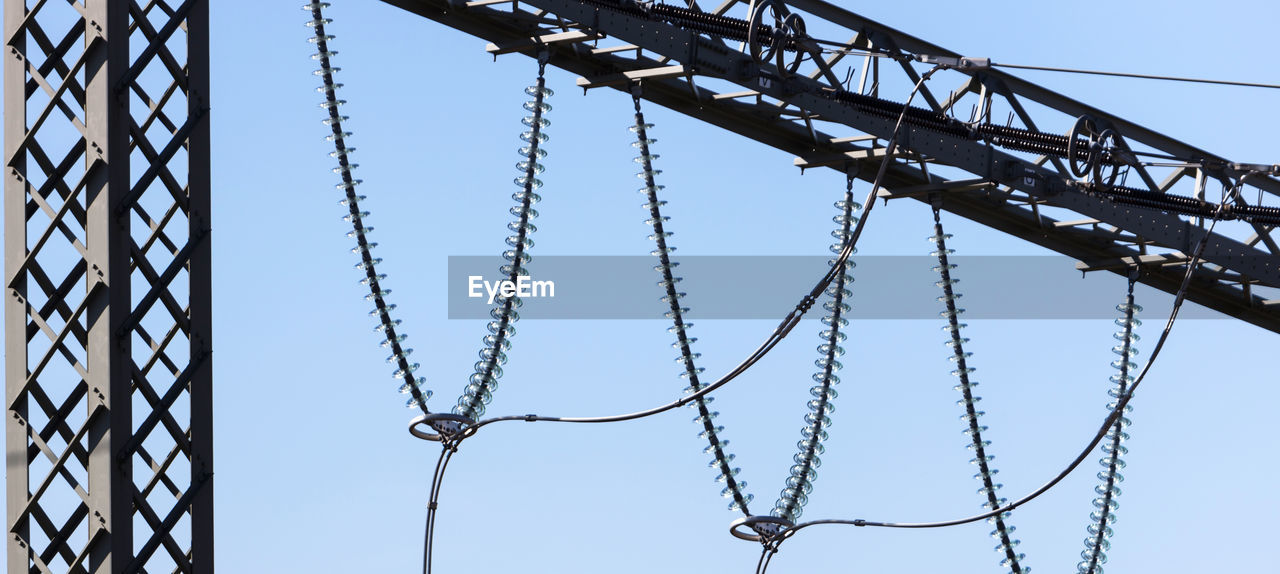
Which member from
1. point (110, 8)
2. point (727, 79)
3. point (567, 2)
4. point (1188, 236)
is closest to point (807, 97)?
point (727, 79)

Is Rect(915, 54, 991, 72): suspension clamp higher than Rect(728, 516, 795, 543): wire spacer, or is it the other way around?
Rect(915, 54, 991, 72): suspension clamp

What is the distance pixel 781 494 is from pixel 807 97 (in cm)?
275

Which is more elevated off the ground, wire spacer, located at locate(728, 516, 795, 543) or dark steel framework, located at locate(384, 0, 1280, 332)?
dark steel framework, located at locate(384, 0, 1280, 332)

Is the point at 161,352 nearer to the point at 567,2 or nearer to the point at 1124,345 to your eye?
the point at 567,2

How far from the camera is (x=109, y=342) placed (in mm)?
8273

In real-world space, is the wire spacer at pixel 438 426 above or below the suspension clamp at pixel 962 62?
below

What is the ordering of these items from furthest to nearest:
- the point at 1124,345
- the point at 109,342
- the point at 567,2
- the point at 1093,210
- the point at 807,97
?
the point at 1124,345
the point at 1093,210
the point at 807,97
the point at 567,2
the point at 109,342

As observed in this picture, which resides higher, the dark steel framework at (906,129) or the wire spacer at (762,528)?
Result: the dark steel framework at (906,129)

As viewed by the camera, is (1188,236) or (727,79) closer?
(727,79)

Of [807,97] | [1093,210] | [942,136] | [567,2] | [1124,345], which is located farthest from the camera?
[1124,345]

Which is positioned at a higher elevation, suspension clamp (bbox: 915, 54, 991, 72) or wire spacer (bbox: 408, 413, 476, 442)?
suspension clamp (bbox: 915, 54, 991, 72)

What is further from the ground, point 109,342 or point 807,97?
point 807,97

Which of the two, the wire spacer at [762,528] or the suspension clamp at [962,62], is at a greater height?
the suspension clamp at [962,62]

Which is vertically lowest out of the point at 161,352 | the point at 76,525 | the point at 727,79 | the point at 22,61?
the point at 76,525
